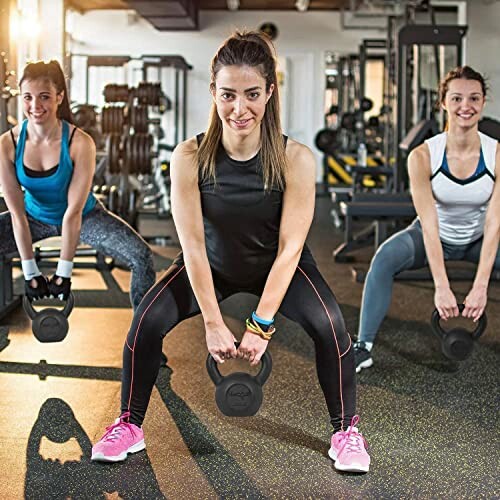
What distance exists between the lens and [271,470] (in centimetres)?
192

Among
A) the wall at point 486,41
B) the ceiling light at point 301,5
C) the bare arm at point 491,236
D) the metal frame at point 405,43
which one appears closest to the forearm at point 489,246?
the bare arm at point 491,236

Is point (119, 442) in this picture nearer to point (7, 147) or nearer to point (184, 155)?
point (184, 155)

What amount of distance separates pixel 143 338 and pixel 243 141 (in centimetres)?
51

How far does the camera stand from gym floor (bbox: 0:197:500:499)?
1.84 meters

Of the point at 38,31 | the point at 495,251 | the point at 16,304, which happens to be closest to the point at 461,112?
the point at 495,251

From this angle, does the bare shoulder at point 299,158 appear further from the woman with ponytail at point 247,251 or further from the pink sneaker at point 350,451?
the pink sneaker at point 350,451

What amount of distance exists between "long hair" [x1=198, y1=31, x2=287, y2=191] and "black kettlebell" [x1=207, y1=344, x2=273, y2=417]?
17.3 inches

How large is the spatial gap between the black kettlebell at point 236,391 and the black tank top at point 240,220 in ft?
0.87

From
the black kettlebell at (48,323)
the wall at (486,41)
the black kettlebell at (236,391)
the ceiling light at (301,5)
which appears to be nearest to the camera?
the black kettlebell at (236,391)

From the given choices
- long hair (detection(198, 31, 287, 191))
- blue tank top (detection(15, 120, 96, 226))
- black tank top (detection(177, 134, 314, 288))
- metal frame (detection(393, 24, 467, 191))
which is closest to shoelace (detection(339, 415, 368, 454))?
black tank top (detection(177, 134, 314, 288))

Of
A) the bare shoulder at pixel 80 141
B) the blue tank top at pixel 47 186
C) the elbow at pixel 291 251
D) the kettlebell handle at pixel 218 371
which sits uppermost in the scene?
the bare shoulder at pixel 80 141

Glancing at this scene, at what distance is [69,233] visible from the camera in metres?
2.59

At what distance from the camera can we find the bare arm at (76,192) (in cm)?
259

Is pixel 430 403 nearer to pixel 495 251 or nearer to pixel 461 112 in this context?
pixel 495 251
